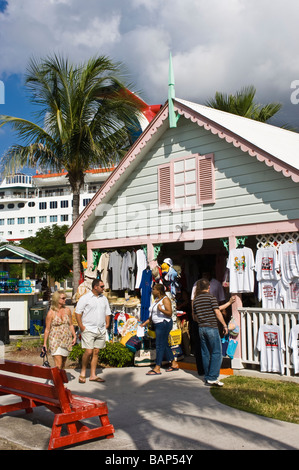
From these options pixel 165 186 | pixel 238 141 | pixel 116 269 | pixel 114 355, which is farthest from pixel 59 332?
pixel 238 141

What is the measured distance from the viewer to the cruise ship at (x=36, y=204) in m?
118

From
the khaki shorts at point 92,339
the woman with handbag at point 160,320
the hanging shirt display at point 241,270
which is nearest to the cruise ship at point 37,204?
the hanging shirt display at point 241,270

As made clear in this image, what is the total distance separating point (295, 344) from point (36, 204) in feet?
383

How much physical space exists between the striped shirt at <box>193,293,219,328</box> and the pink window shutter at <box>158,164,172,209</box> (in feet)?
10.6

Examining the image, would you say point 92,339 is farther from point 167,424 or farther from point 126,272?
point 126,272

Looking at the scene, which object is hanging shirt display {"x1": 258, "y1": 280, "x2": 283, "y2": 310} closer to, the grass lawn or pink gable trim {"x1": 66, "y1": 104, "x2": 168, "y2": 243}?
the grass lawn

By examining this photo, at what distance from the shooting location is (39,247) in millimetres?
59750

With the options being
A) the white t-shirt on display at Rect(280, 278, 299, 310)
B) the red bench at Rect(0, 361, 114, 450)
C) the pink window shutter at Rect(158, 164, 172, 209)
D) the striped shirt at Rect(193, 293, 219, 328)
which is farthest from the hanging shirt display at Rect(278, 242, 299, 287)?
the red bench at Rect(0, 361, 114, 450)

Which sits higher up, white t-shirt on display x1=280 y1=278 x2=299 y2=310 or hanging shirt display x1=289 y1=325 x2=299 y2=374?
white t-shirt on display x1=280 y1=278 x2=299 y2=310

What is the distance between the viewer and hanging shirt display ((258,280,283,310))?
32.2 ft

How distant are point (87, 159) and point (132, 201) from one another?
665 centimetres

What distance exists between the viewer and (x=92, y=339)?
31.2 feet

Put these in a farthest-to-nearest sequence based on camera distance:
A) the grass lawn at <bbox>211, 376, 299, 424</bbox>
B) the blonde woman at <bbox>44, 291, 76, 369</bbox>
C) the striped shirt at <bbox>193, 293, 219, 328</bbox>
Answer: the striped shirt at <bbox>193, 293, 219, 328</bbox> → the blonde woman at <bbox>44, 291, 76, 369</bbox> → the grass lawn at <bbox>211, 376, 299, 424</bbox>

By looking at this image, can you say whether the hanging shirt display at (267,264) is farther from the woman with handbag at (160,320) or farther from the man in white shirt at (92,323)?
the man in white shirt at (92,323)
